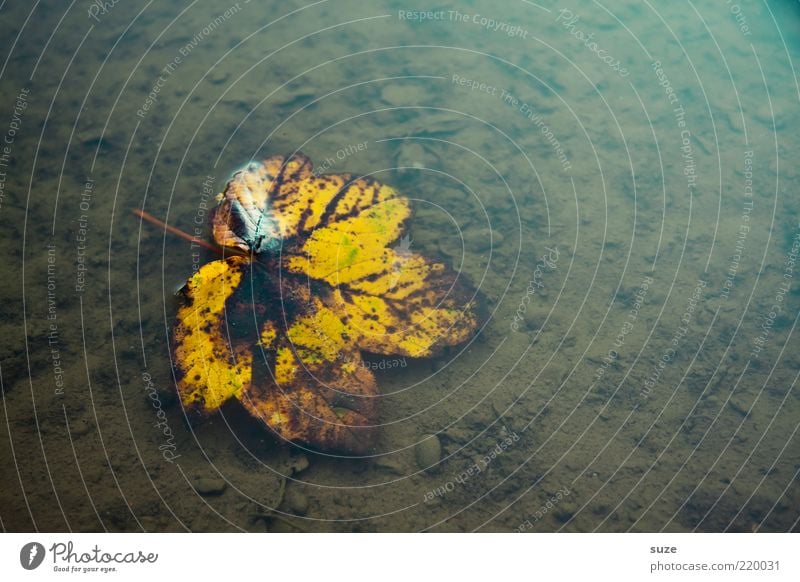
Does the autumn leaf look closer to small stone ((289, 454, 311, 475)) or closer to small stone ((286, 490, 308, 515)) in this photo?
small stone ((289, 454, 311, 475))

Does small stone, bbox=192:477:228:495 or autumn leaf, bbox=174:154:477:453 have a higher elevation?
autumn leaf, bbox=174:154:477:453

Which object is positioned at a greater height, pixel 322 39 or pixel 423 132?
pixel 322 39

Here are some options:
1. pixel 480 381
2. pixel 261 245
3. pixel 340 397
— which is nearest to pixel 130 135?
pixel 261 245

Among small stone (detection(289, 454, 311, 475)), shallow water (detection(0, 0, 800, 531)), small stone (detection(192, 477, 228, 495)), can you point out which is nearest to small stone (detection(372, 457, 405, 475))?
shallow water (detection(0, 0, 800, 531))

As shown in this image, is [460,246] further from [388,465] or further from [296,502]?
[296,502]

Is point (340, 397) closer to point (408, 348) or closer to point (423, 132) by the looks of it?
point (408, 348)

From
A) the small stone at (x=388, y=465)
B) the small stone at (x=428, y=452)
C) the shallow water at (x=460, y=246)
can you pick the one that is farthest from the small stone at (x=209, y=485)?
the small stone at (x=428, y=452)
